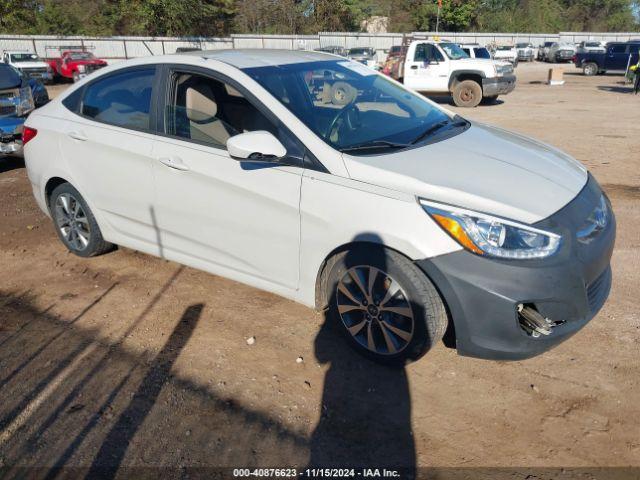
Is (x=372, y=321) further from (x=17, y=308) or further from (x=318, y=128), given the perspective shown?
(x=17, y=308)

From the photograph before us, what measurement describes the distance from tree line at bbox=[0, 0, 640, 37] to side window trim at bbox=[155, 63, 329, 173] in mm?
41531

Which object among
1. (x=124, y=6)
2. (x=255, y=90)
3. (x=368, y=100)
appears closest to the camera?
(x=255, y=90)

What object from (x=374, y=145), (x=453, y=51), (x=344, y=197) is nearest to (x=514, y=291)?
(x=344, y=197)

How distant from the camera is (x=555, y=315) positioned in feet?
8.84

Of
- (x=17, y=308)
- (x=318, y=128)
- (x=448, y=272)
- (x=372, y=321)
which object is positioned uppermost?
(x=318, y=128)

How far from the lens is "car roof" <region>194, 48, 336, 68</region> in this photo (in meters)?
3.67

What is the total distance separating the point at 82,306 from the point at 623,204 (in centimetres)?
563

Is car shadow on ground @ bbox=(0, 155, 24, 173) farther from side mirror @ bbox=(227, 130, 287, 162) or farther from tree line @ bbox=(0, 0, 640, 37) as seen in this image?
tree line @ bbox=(0, 0, 640, 37)

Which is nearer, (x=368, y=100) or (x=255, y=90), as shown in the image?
(x=255, y=90)

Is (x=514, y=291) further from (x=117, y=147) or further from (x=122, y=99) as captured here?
(x=122, y=99)

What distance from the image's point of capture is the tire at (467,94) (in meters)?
15.7

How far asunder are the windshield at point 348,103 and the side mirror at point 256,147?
0.26m

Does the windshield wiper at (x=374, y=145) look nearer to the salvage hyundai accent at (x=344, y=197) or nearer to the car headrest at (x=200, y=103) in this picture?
the salvage hyundai accent at (x=344, y=197)

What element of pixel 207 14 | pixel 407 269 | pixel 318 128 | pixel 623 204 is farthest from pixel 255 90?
pixel 207 14
